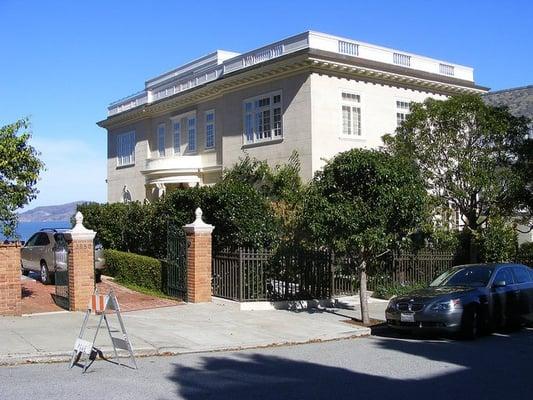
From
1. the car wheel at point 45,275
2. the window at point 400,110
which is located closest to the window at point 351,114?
the window at point 400,110

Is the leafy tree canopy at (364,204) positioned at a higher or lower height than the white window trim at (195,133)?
lower

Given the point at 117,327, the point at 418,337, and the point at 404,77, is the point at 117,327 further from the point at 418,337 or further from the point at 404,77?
the point at 404,77

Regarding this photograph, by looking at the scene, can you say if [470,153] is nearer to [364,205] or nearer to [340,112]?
[340,112]

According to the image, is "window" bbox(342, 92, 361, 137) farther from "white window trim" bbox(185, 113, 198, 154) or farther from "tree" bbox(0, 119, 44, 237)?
"tree" bbox(0, 119, 44, 237)

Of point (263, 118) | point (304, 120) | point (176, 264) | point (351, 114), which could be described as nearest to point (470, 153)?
point (351, 114)

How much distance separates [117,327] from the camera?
11.9m

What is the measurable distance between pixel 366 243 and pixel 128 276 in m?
8.71

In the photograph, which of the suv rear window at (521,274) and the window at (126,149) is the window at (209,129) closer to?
the window at (126,149)

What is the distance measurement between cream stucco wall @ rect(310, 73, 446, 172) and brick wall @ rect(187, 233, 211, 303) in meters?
7.83

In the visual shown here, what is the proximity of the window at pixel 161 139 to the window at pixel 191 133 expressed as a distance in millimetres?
2889

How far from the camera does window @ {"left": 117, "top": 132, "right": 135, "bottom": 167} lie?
3655cm

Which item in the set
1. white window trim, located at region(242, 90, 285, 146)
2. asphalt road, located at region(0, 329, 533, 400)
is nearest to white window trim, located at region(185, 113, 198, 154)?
white window trim, located at region(242, 90, 285, 146)

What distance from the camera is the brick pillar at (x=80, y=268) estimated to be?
13.8 metres

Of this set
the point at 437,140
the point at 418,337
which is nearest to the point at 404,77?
the point at 437,140
